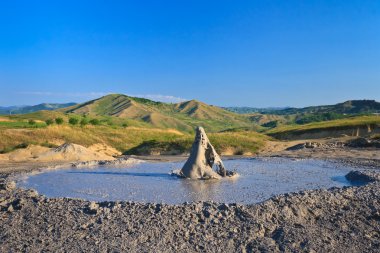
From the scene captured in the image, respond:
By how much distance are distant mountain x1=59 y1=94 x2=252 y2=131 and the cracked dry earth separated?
105357mm

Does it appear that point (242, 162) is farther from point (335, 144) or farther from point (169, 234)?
point (169, 234)

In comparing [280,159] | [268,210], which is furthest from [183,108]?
[268,210]

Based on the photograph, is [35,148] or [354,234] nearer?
[354,234]

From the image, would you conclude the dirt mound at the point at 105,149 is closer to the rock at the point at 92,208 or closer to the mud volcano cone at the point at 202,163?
the mud volcano cone at the point at 202,163

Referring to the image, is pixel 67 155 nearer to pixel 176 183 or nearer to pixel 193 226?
pixel 176 183

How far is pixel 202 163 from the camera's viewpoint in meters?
17.1

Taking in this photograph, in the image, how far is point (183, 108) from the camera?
187 meters

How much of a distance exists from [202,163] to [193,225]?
7.62 metres

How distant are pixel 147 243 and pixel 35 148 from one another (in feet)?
67.3

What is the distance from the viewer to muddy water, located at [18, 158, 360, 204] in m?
13.1

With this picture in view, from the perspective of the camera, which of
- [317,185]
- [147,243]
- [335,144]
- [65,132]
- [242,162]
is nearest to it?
[147,243]

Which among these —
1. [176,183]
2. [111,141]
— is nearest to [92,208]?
[176,183]

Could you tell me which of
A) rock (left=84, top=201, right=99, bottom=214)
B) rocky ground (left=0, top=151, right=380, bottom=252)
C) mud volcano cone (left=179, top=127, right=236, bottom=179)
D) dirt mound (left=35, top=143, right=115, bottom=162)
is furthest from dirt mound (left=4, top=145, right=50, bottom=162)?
rock (left=84, top=201, right=99, bottom=214)

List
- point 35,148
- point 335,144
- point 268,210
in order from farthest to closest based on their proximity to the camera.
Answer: point 335,144, point 35,148, point 268,210
